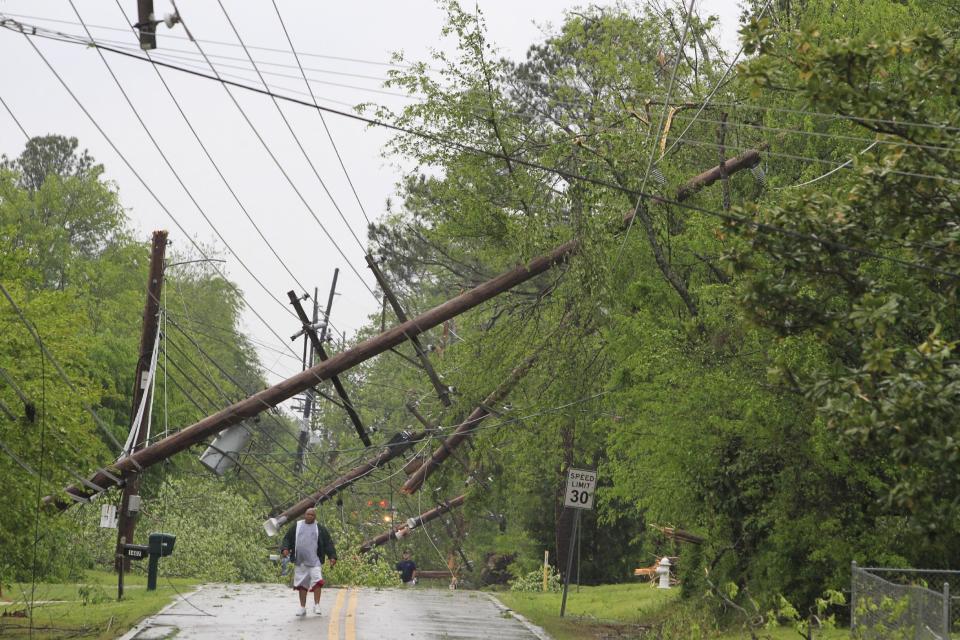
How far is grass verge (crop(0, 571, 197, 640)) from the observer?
17.5 metres

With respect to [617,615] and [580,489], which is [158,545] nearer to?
[580,489]

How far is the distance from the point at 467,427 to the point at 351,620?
37.4 feet

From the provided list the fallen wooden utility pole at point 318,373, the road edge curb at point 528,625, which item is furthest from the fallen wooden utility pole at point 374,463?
the road edge curb at point 528,625

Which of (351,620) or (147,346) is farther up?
(147,346)

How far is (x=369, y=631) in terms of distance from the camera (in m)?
17.0

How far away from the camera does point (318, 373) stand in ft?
83.3

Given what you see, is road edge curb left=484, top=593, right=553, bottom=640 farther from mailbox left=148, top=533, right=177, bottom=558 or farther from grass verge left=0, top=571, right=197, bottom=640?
mailbox left=148, top=533, right=177, bottom=558

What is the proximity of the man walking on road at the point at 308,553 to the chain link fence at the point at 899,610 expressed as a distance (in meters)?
8.51

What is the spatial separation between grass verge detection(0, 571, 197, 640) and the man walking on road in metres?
2.16

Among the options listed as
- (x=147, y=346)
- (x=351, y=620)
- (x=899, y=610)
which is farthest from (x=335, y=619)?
(x=147, y=346)

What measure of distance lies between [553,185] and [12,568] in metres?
12.3

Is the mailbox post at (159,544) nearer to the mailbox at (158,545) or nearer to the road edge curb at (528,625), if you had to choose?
the mailbox at (158,545)

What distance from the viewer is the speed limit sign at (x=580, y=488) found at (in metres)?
22.3

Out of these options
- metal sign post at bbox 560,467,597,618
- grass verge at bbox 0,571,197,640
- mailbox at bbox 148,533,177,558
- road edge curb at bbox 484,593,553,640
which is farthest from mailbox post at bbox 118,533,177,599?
metal sign post at bbox 560,467,597,618
